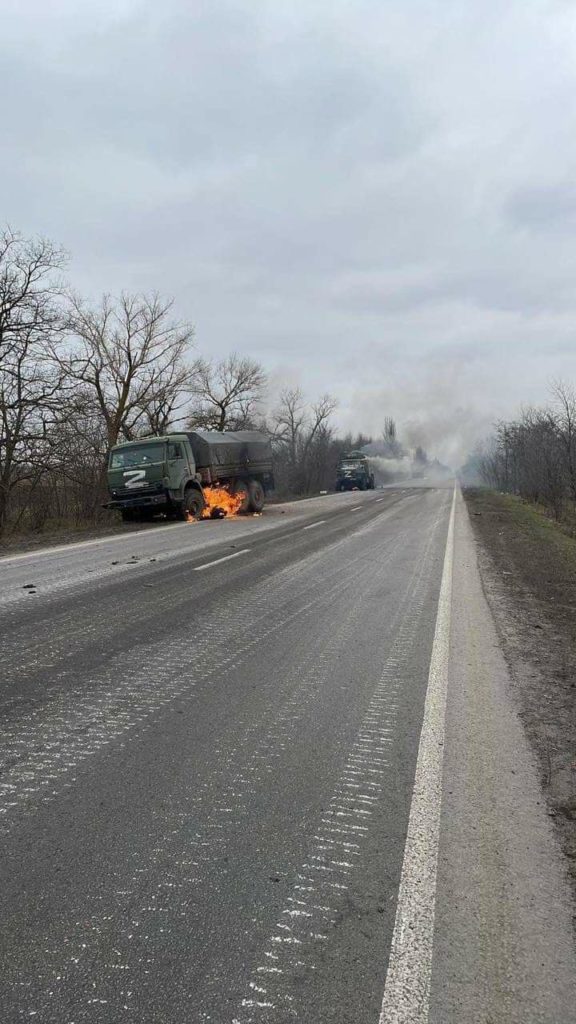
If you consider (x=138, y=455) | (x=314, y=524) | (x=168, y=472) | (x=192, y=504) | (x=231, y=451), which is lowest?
(x=314, y=524)

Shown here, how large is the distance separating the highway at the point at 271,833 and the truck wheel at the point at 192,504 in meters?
12.2

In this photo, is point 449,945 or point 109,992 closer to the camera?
point 109,992

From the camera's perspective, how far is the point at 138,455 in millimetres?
17219

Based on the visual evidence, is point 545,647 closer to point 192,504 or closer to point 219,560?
point 219,560

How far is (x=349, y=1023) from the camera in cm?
158

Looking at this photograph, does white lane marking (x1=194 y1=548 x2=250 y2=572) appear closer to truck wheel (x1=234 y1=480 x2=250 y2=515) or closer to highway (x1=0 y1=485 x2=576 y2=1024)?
highway (x1=0 y1=485 x2=576 y2=1024)

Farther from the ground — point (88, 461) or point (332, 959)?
point (88, 461)

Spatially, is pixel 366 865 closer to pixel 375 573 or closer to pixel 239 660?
pixel 239 660

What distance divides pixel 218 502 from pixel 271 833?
59.3 ft

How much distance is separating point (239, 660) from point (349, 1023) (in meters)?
3.19

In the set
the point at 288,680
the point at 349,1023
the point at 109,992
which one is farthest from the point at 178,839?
the point at 288,680

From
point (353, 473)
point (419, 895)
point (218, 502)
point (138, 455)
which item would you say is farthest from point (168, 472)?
point (353, 473)

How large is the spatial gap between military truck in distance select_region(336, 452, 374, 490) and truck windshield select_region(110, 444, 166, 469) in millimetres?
34420

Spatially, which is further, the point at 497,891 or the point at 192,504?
the point at 192,504
